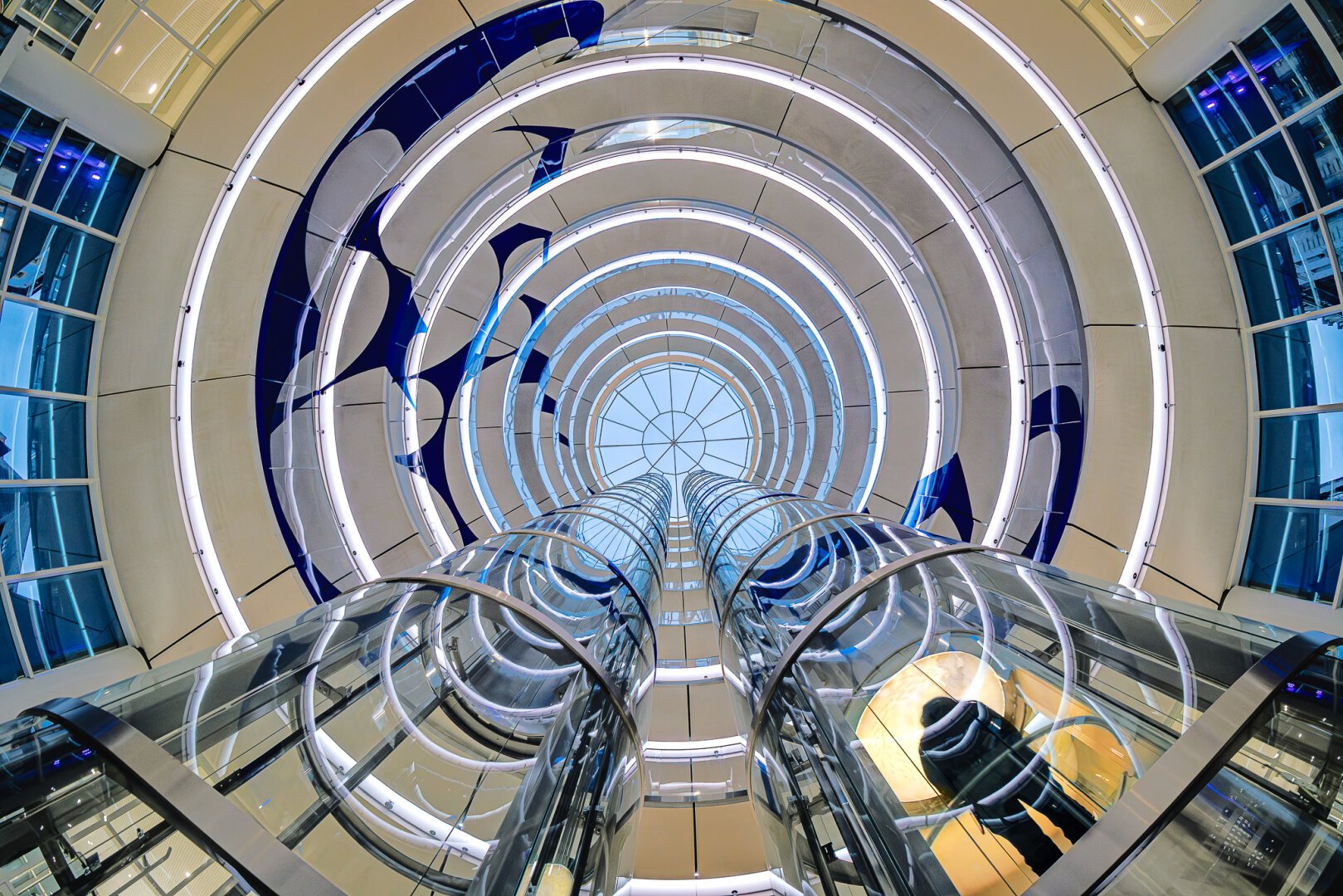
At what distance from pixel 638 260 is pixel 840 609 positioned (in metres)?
18.2

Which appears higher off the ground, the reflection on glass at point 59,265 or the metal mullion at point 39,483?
the reflection on glass at point 59,265

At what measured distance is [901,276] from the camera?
51.3 feet

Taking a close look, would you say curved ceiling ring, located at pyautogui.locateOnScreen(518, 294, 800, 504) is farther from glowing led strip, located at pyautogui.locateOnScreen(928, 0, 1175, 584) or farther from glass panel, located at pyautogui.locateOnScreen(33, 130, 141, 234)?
glowing led strip, located at pyautogui.locateOnScreen(928, 0, 1175, 584)

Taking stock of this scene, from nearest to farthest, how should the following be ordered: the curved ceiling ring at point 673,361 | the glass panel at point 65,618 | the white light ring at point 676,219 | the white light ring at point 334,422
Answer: the glass panel at point 65,618 < the white light ring at point 334,422 < the white light ring at point 676,219 < the curved ceiling ring at point 673,361

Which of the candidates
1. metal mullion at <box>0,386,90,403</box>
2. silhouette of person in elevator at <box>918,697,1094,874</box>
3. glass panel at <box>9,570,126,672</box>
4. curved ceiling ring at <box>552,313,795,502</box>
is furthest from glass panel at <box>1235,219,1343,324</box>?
glass panel at <box>9,570,126,672</box>

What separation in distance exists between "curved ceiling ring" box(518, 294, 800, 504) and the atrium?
0.96 metres

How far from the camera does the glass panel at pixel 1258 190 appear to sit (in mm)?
8867

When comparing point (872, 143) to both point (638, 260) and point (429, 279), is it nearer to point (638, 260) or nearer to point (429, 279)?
point (638, 260)

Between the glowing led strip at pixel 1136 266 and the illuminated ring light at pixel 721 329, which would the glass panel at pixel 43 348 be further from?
the glowing led strip at pixel 1136 266

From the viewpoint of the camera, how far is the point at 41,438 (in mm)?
9922

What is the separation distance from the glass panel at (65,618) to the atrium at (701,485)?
2.2 inches

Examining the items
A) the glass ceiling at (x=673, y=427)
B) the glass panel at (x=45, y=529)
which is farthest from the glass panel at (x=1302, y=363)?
the glass ceiling at (x=673, y=427)

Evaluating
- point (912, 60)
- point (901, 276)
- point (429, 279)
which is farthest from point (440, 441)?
point (912, 60)

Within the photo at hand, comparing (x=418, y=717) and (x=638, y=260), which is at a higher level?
(x=638, y=260)
